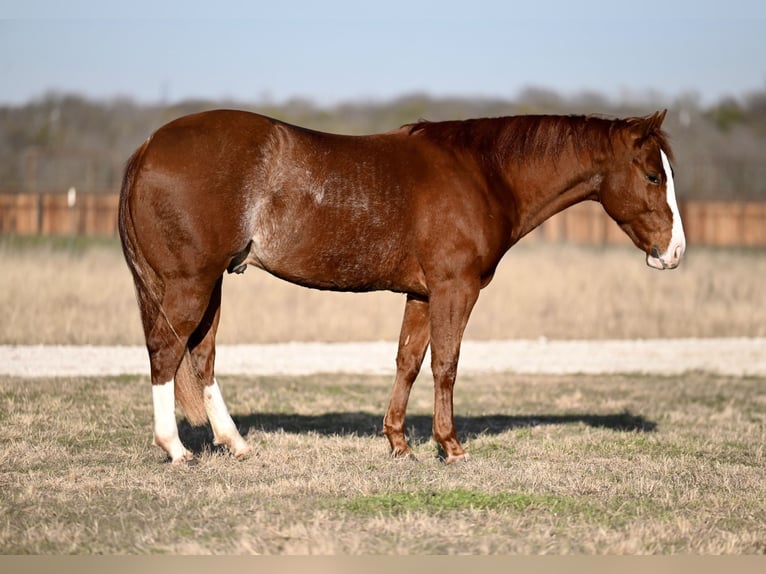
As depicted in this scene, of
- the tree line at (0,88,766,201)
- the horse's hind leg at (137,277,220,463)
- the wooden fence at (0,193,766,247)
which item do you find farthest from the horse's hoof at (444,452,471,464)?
the tree line at (0,88,766,201)

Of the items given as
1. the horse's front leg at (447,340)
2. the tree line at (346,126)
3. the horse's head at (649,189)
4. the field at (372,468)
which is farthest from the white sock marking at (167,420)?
the tree line at (346,126)

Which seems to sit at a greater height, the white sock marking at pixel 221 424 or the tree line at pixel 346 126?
the tree line at pixel 346 126

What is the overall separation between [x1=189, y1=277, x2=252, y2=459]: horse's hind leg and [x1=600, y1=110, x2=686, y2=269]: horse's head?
2905 mm

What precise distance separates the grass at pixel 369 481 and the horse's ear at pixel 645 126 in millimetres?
2251

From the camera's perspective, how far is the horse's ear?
284 inches

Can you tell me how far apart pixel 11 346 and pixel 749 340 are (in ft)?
34.0

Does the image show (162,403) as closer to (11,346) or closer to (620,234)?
(11,346)

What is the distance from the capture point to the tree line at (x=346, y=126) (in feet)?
159

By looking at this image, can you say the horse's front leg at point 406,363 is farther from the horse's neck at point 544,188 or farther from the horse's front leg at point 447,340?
the horse's neck at point 544,188

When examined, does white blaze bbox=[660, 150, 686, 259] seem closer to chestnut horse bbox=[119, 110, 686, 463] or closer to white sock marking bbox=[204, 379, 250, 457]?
chestnut horse bbox=[119, 110, 686, 463]

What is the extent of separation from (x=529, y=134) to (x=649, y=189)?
93cm

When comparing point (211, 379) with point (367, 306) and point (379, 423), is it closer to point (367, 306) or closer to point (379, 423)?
point (379, 423)

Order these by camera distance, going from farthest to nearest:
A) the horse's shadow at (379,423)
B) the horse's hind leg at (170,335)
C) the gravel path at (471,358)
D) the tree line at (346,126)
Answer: the tree line at (346,126), the gravel path at (471,358), the horse's shadow at (379,423), the horse's hind leg at (170,335)

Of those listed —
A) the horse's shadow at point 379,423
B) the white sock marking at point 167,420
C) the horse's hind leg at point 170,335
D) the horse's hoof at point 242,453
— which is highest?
the horse's hind leg at point 170,335
